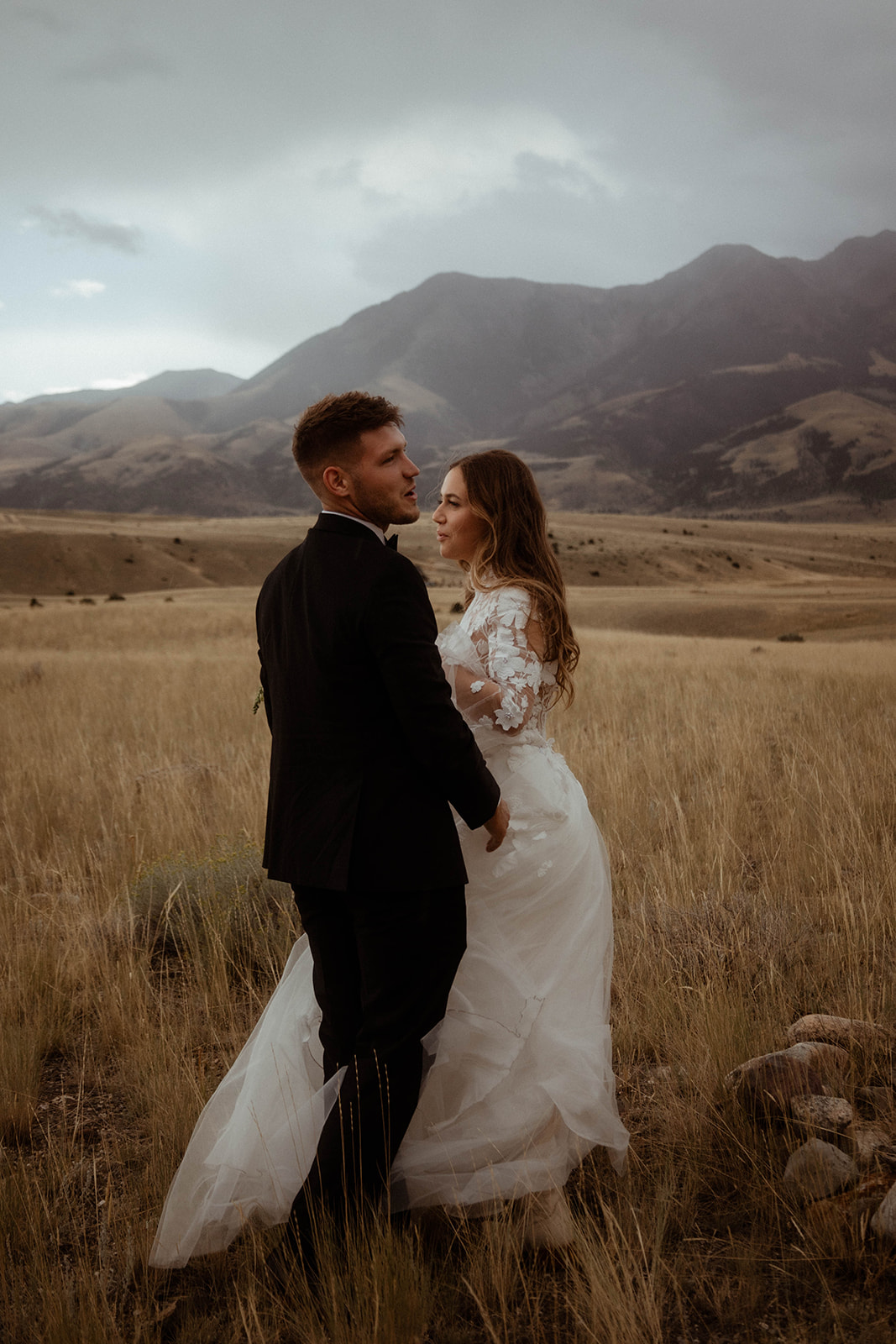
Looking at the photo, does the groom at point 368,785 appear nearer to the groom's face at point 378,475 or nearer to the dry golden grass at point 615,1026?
the groom's face at point 378,475

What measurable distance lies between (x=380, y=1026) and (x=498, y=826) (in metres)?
0.57

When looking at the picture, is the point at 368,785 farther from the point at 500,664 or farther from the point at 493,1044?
the point at 493,1044

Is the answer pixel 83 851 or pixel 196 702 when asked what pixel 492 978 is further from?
pixel 196 702

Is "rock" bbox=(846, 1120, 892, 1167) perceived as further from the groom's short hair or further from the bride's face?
the groom's short hair

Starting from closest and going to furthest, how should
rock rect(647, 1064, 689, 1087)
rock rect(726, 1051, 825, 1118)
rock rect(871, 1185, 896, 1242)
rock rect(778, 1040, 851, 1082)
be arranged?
rock rect(871, 1185, 896, 1242), rock rect(726, 1051, 825, 1118), rock rect(778, 1040, 851, 1082), rock rect(647, 1064, 689, 1087)

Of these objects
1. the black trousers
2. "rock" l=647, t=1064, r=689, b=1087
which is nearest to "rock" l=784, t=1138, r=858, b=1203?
"rock" l=647, t=1064, r=689, b=1087

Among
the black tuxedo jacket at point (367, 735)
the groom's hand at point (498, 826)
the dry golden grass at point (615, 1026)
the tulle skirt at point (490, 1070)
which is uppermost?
the black tuxedo jacket at point (367, 735)

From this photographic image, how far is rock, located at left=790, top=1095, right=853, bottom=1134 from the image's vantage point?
8.31ft

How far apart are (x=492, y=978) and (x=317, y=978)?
1.61ft

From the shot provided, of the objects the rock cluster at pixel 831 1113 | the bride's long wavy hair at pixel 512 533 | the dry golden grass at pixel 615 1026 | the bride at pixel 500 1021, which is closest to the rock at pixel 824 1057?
the rock cluster at pixel 831 1113

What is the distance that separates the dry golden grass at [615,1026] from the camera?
6.73 feet

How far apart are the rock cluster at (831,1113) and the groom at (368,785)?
1143mm

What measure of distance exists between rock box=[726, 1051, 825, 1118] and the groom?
1184mm

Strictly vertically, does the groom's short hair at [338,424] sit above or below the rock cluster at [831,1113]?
above
